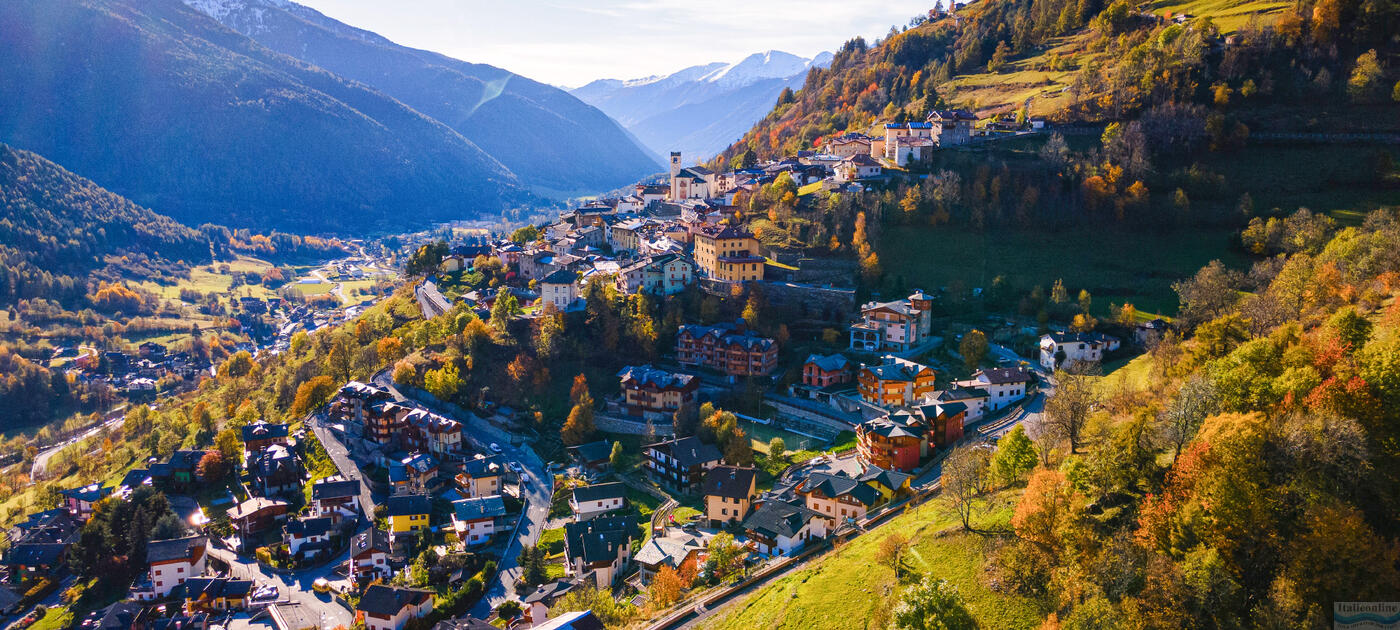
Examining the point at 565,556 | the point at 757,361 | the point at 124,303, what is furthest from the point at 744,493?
the point at 124,303

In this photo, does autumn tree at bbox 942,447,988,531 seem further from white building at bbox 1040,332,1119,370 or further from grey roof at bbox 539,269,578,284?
grey roof at bbox 539,269,578,284

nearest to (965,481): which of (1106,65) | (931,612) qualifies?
(931,612)

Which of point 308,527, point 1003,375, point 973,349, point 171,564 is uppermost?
point 973,349

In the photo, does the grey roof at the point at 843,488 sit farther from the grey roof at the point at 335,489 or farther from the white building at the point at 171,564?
the white building at the point at 171,564

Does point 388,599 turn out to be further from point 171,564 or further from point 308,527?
point 171,564

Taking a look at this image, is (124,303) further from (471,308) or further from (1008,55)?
(1008,55)

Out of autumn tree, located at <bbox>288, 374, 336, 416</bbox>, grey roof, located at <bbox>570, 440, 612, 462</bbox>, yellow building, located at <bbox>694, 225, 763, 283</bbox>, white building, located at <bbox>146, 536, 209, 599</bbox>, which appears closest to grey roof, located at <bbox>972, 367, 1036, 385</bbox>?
yellow building, located at <bbox>694, 225, 763, 283</bbox>
